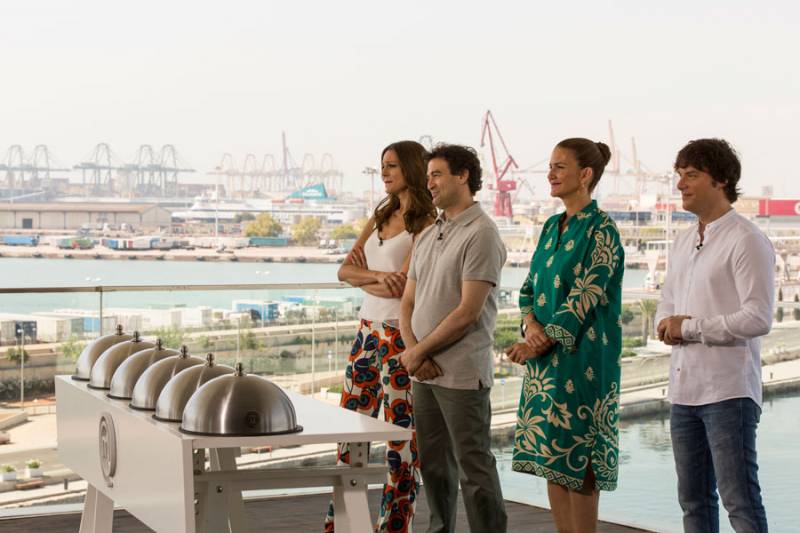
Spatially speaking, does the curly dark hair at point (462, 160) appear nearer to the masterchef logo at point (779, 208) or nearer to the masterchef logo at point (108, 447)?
the masterchef logo at point (108, 447)

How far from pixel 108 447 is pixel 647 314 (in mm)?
2818

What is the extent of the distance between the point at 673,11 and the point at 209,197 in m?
12.2

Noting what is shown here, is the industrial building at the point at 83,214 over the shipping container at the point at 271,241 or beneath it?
over

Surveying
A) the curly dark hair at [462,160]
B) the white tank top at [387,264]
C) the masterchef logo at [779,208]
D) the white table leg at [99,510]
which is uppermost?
the curly dark hair at [462,160]

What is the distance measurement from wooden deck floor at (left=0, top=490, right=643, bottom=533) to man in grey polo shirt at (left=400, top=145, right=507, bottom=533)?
4.22 feet

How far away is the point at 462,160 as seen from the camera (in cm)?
318

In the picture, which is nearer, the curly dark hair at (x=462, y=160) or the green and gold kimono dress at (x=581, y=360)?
the green and gold kimono dress at (x=581, y=360)

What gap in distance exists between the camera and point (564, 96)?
2948 centimetres

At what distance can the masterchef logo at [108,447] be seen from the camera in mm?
2705

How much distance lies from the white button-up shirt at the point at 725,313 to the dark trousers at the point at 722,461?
4cm

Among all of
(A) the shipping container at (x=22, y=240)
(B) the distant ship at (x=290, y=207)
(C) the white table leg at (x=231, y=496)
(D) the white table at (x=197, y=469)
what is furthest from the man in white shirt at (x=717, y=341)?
(A) the shipping container at (x=22, y=240)

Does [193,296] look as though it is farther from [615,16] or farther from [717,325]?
[615,16]

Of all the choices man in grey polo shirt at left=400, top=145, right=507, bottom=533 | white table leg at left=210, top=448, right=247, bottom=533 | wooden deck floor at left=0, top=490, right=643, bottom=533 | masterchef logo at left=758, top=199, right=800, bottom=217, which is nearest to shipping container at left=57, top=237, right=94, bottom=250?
masterchef logo at left=758, top=199, right=800, bottom=217

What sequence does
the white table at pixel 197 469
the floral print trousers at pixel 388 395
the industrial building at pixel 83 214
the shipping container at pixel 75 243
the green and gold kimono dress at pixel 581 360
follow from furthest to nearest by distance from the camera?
the shipping container at pixel 75 243 < the industrial building at pixel 83 214 < the floral print trousers at pixel 388 395 < the green and gold kimono dress at pixel 581 360 < the white table at pixel 197 469
